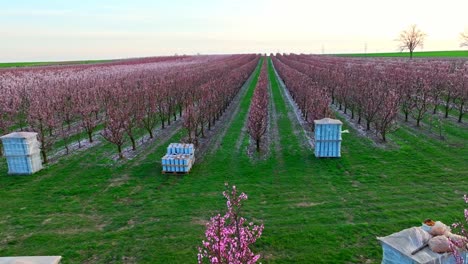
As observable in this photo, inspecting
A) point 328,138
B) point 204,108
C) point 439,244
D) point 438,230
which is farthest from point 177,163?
point 439,244

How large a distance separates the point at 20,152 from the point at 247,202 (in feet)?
37.3

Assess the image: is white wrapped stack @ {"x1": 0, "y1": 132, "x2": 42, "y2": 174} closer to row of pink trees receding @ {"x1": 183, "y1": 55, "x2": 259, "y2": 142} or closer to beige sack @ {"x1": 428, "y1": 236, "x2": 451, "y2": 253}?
row of pink trees receding @ {"x1": 183, "y1": 55, "x2": 259, "y2": 142}

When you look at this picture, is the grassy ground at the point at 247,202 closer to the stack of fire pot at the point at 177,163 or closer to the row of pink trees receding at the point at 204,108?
the stack of fire pot at the point at 177,163

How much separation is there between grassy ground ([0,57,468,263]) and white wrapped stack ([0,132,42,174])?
1.68 ft

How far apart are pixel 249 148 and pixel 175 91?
11.9m

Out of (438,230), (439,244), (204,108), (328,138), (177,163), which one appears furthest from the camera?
(204,108)

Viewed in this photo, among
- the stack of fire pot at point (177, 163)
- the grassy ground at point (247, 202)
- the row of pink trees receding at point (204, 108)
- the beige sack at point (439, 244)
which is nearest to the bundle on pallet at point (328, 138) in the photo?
the grassy ground at point (247, 202)

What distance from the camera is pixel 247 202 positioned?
40.8ft

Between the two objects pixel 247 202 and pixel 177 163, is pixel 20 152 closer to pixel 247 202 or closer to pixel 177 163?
pixel 177 163

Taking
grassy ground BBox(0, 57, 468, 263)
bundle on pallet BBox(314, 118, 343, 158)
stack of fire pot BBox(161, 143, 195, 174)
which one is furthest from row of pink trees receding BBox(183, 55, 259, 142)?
bundle on pallet BBox(314, 118, 343, 158)

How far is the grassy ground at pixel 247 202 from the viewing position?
9727mm

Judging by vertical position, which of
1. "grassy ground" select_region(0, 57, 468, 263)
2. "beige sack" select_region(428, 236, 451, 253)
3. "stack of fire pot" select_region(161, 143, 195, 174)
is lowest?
"grassy ground" select_region(0, 57, 468, 263)

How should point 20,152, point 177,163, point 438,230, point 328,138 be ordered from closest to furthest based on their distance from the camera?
point 438,230 → point 177,163 → point 20,152 → point 328,138

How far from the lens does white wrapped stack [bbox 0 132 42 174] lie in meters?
16.0
